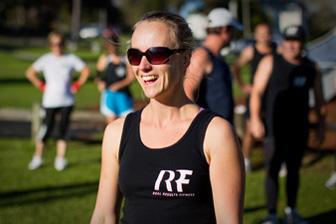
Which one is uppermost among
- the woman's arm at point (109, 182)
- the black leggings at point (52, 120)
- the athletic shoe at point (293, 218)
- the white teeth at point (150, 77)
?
the white teeth at point (150, 77)

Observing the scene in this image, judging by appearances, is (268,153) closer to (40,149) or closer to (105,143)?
(105,143)

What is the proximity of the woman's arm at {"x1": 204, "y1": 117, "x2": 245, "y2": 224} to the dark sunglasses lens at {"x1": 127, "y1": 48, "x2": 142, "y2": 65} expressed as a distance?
510 millimetres

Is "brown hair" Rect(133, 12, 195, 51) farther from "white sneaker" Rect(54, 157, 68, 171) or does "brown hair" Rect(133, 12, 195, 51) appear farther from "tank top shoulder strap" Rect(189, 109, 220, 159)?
"white sneaker" Rect(54, 157, 68, 171)

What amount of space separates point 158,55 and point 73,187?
4.80 meters

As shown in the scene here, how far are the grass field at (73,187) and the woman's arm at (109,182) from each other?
10.4 ft

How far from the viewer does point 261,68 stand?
5031 mm

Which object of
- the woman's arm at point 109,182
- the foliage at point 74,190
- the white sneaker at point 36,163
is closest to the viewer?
the woman's arm at point 109,182

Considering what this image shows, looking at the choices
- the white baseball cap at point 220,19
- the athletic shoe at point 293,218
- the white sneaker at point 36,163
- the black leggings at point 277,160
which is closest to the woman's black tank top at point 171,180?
the white baseball cap at point 220,19

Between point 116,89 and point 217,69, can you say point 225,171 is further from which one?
point 116,89

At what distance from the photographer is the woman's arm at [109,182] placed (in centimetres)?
229

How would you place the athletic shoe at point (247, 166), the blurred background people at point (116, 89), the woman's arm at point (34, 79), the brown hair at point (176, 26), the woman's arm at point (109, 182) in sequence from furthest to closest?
the blurred background people at point (116, 89)
the woman's arm at point (34, 79)
the athletic shoe at point (247, 166)
the woman's arm at point (109, 182)
the brown hair at point (176, 26)

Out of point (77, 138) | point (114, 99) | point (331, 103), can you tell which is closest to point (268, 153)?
point (114, 99)

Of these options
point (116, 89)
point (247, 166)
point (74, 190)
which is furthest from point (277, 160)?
point (116, 89)

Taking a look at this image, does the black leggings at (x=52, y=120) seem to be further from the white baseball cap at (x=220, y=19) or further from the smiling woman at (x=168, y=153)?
the smiling woman at (x=168, y=153)
